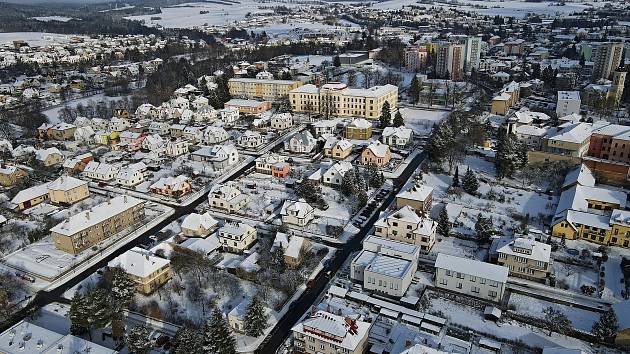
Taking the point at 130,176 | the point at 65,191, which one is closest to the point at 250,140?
the point at 130,176

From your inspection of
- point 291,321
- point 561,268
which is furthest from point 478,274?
point 291,321

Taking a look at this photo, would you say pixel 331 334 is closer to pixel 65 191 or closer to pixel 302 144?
pixel 65 191

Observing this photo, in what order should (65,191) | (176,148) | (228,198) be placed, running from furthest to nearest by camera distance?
(176,148), (65,191), (228,198)

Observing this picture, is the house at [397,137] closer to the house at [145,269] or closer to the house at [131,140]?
the house at [131,140]

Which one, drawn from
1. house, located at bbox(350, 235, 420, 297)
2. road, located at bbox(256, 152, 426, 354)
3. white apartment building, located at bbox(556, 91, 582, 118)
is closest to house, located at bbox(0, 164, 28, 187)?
road, located at bbox(256, 152, 426, 354)

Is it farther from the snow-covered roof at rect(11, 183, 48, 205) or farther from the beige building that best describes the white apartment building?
the snow-covered roof at rect(11, 183, 48, 205)

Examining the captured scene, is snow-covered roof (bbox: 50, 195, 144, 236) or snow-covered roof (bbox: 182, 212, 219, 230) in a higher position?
snow-covered roof (bbox: 50, 195, 144, 236)
